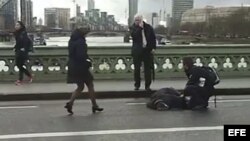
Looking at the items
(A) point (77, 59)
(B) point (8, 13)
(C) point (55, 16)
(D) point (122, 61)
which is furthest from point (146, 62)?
(C) point (55, 16)

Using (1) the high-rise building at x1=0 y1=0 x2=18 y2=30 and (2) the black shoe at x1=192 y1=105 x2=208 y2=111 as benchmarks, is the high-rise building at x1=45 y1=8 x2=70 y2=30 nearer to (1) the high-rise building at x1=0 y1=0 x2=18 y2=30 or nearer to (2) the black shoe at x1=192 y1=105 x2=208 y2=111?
(1) the high-rise building at x1=0 y1=0 x2=18 y2=30

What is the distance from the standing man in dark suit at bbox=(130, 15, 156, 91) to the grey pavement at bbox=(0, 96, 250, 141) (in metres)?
1.64

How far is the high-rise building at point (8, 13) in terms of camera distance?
28783mm

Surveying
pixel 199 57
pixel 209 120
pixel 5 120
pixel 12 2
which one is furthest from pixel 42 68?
pixel 12 2

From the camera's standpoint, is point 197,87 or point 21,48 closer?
point 197,87

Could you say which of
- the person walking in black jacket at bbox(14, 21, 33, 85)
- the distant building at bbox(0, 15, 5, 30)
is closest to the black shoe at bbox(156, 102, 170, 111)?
the person walking in black jacket at bbox(14, 21, 33, 85)

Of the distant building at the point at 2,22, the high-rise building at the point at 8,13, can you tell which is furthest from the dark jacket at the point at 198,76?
the distant building at the point at 2,22

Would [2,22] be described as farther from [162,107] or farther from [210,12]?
[210,12]

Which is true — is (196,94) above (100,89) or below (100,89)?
above

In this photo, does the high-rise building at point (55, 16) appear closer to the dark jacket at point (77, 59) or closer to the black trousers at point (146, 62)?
the black trousers at point (146, 62)

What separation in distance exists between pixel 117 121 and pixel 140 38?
4.23 metres

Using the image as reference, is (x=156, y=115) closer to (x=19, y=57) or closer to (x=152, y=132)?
(x=152, y=132)

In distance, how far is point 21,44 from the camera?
561 inches

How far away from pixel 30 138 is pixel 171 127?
2363mm
